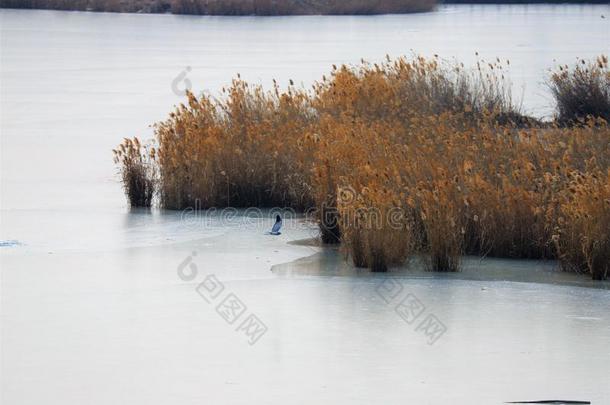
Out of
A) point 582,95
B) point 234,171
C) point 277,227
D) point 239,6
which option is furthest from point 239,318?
point 239,6

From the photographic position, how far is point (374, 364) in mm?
6004

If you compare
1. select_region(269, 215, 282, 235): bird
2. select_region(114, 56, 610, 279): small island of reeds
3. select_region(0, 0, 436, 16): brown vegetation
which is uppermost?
select_region(114, 56, 610, 279): small island of reeds

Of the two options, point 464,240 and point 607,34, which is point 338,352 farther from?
point 607,34

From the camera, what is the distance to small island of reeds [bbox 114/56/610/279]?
8.25 m

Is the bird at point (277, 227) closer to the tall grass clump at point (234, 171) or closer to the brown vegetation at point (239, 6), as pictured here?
the tall grass clump at point (234, 171)

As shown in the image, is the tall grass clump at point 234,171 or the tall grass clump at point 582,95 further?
the tall grass clump at point 582,95

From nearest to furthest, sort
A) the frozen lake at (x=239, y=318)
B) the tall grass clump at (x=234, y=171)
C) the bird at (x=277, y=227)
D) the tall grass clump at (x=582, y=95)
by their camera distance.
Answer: the frozen lake at (x=239, y=318) < the bird at (x=277, y=227) < the tall grass clump at (x=234, y=171) < the tall grass clump at (x=582, y=95)

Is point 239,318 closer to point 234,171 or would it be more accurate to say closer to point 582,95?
point 234,171

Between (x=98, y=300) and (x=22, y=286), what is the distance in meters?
Answer: 0.63

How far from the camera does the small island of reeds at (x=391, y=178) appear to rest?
8.25m

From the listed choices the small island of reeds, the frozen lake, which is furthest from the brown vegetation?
the small island of reeds

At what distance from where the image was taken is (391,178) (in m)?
9.16

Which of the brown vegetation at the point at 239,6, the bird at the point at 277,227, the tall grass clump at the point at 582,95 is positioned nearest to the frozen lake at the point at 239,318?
the bird at the point at 277,227

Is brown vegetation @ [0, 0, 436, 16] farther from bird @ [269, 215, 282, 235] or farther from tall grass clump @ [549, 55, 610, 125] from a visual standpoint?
bird @ [269, 215, 282, 235]
